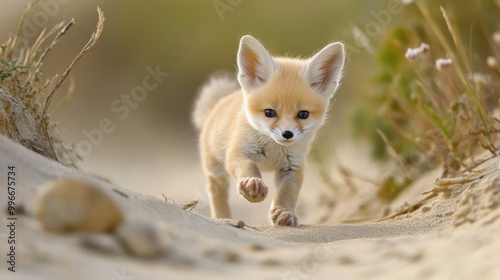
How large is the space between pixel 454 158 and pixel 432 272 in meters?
2.71

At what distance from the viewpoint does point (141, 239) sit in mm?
2115

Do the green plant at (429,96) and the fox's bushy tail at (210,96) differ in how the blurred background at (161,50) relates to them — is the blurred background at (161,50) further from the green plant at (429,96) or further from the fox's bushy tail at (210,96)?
the fox's bushy tail at (210,96)

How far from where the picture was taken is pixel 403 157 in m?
6.51

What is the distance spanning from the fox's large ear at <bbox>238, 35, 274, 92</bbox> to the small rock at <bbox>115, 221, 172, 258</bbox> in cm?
231

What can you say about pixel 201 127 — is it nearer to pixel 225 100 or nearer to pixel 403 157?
pixel 225 100

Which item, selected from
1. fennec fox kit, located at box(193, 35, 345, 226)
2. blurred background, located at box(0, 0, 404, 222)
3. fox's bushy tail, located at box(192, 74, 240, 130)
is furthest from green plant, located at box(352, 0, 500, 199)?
blurred background, located at box(0, 0, 404, 222)

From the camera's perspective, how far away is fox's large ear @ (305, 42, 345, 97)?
14.2ft

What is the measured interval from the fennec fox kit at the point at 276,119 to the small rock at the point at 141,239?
1.75 metres

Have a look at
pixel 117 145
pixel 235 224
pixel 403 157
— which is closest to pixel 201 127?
pixel 403 157

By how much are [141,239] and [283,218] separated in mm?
1949

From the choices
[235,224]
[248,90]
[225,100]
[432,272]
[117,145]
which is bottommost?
[432,272]

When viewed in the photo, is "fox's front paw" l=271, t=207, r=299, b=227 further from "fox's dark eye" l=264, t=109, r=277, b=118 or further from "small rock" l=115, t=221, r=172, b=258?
"small rock" l=115, t=221, r=172, b=258

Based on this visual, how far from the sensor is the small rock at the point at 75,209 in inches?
82.9

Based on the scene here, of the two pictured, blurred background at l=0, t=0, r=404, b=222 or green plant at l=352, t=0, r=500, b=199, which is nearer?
green plant at l=352, t=0, r=500, b=199
